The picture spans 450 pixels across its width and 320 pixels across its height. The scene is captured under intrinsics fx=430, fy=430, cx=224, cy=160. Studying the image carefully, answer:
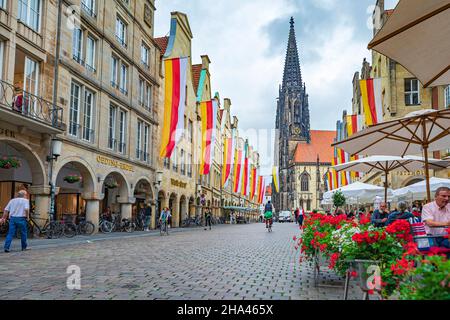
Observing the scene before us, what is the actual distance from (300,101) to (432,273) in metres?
110

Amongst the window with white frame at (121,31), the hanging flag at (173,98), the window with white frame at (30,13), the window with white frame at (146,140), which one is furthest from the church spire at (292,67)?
the window with white frame at (30,13)

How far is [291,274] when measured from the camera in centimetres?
827

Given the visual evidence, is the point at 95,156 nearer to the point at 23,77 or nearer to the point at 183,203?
the point at 23,77

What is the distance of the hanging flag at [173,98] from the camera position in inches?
840

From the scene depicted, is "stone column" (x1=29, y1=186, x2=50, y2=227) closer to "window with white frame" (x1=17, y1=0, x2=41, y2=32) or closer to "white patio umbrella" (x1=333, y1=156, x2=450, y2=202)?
"window with white frame" (x1=17, y1=0, x2=41, y2=32)

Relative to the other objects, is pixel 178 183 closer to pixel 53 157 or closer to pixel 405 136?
pixel 53 157

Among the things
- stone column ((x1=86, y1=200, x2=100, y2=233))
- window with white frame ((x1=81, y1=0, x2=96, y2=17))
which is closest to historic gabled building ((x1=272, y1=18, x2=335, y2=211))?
window with white frame ((x1=81, y1=0, x2=96, y2=17))

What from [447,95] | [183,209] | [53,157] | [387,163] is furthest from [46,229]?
[447,95]

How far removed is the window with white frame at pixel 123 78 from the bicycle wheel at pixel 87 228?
9145 millimetres

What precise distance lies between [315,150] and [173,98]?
298ft

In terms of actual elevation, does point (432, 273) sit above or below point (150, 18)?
below

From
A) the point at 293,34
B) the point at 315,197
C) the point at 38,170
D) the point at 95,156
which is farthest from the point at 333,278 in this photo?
the point at 293,34

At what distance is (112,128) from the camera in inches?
984

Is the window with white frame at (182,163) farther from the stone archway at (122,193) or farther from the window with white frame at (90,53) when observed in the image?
the window with white frame at (90,53)
